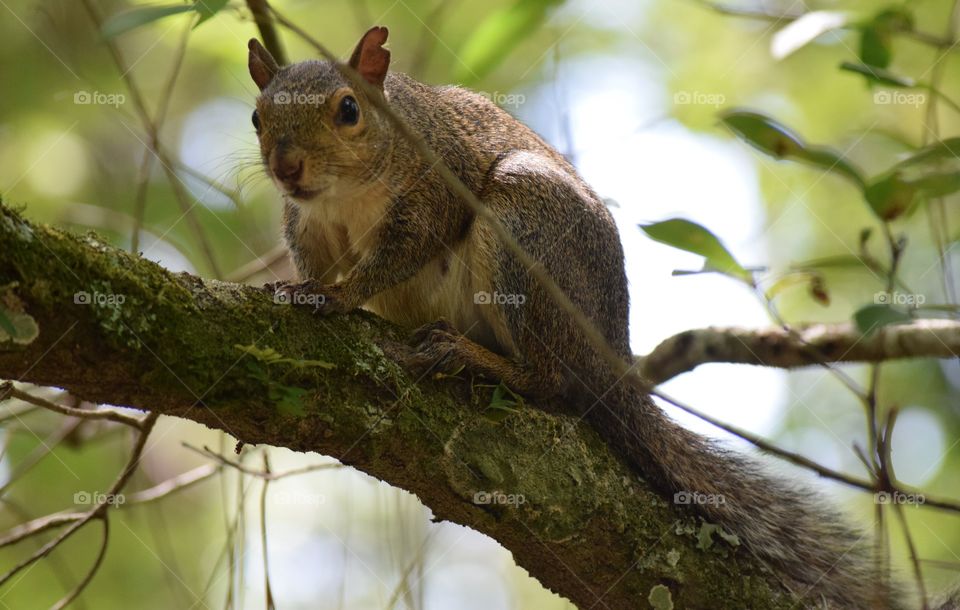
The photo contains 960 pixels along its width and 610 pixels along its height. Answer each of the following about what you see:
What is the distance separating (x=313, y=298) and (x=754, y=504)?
1909 mm

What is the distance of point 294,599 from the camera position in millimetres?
5934

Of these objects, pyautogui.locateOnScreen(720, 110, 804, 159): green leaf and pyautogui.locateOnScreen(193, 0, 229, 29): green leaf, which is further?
pyautogui.locateOnScreen(720, 110, 804, 159): green leaf

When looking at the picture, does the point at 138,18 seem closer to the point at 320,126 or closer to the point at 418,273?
the point at 320,126

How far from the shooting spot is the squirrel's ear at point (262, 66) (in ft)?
12.8

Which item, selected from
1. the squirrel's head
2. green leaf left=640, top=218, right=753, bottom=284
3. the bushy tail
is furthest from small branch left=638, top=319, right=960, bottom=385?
the squirrel's head

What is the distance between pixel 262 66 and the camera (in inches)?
155

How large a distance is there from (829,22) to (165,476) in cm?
497

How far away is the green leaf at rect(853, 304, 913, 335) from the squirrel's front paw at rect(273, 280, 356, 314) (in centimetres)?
160

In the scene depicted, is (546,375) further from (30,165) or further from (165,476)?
(30,165)

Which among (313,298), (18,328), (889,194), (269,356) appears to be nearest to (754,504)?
(889,194)

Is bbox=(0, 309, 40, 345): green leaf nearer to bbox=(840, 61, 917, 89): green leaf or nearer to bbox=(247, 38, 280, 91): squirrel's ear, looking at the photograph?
bbox=(247, 38, 280, 91): squirrel's ear

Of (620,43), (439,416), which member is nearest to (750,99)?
Result: (620,43)

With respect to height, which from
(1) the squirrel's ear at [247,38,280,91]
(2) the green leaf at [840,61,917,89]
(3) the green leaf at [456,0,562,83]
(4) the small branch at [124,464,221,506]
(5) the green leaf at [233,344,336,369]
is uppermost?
(1) the squirrel's ear at [247,38,280,91]

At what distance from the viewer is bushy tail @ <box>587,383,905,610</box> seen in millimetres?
3377
